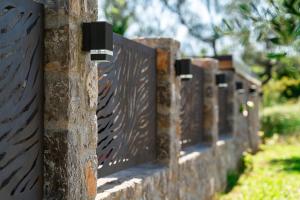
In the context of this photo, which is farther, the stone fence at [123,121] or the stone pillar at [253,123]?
the stone pillar at [253,123]

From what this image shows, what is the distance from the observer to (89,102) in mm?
3824

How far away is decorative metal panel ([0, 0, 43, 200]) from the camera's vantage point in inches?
127

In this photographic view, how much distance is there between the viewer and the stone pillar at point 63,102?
3533mm

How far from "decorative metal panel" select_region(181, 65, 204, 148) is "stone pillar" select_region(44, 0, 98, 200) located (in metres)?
4.47

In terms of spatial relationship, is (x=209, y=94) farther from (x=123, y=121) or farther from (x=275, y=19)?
(x=275, y=19)

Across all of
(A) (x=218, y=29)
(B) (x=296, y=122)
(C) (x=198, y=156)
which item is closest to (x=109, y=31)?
(A) (x=218, y=29)

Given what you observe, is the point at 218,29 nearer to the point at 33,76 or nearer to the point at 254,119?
the point at 33,76

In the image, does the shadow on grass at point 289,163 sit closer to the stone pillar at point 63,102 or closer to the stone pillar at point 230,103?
the stone pillar at point 230,103

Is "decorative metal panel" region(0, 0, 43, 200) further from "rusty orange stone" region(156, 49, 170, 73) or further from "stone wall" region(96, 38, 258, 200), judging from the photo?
"rusty orange stone" region(156, 49, 170, 73)

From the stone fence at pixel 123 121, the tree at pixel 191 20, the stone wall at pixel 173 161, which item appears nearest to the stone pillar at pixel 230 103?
the stone fence at pixel 123 121

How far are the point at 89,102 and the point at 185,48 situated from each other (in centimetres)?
2597

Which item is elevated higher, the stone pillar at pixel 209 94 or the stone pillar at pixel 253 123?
the stone pillar at pixel 209 94

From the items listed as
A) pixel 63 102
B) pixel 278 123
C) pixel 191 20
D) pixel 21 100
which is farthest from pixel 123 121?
pixel 191 20

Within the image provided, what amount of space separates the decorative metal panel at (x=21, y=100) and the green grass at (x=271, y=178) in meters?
5.09
